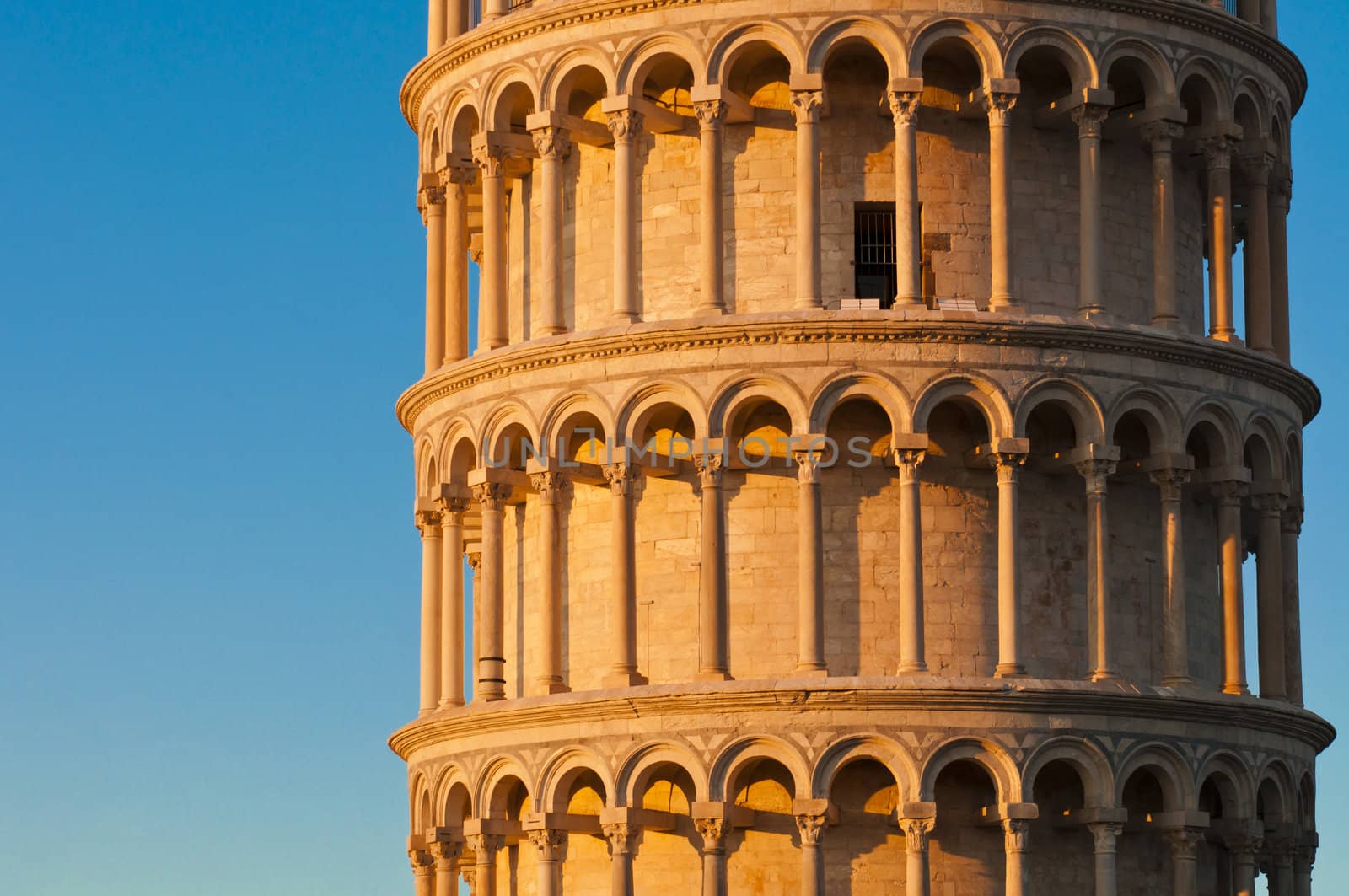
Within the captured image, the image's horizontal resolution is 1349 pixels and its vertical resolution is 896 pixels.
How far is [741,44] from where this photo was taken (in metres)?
49.3

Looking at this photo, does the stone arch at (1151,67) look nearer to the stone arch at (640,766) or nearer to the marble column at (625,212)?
the marble column at (625,212)

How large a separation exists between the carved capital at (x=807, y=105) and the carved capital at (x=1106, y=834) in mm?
10616

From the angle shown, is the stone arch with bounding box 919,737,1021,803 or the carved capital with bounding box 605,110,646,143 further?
the carved capital with bounding box 605,110,646,143

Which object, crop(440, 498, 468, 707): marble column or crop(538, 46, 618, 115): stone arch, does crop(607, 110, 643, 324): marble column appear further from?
crop(440, 498, 468, 707): marble column

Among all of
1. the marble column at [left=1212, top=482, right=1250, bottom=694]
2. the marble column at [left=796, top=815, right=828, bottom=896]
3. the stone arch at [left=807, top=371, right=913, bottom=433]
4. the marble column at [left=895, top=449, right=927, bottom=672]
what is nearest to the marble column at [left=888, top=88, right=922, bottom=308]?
the stone arch at [left=807, top=371, right=913, bottom=433]

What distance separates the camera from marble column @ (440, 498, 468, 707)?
51281mm

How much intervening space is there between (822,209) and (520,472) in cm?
583

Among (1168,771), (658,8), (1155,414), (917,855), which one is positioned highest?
(658,8)

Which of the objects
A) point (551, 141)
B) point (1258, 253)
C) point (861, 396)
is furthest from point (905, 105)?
point (1258, 253)

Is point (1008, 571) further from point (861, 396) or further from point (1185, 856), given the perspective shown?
point (1185, 856)

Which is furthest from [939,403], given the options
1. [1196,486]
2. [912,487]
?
[1196,486]

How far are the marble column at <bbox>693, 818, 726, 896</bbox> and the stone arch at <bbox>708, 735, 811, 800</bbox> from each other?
376 millimetres

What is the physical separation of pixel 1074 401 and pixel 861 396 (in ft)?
9.94

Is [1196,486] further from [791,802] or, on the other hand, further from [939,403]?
[791,802]
